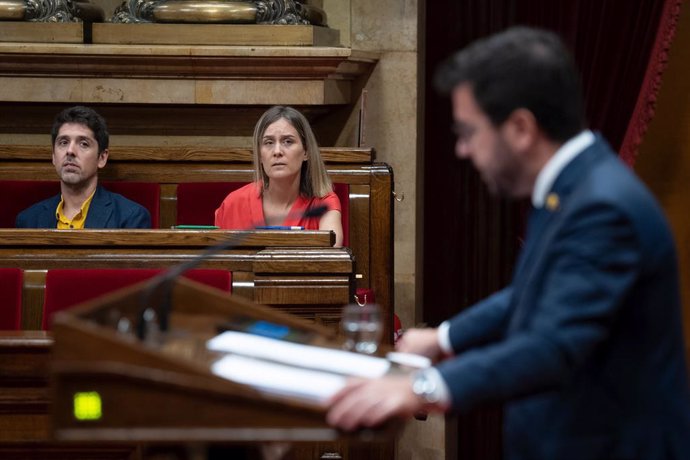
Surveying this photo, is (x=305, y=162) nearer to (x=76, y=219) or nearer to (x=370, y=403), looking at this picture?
(x=76, y=219)

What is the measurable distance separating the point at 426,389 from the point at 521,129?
0.42 m

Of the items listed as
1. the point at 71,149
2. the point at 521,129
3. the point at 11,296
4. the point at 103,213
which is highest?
the point at 521,129

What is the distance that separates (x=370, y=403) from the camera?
1814 millimetres

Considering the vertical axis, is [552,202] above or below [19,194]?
above

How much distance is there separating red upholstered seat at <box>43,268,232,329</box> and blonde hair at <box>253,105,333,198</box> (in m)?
1.37

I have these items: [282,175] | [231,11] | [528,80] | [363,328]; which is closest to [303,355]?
[363,328]

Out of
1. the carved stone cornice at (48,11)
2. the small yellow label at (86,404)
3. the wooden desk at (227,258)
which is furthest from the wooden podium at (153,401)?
the carved stone cornice at (48,11)

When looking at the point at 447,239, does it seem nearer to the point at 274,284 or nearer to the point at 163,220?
the point at 163,220

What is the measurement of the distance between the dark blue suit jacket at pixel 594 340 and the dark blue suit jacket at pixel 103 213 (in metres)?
2.99

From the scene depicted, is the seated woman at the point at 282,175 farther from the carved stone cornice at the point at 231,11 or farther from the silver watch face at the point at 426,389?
the silver watch face at the point at 426,389

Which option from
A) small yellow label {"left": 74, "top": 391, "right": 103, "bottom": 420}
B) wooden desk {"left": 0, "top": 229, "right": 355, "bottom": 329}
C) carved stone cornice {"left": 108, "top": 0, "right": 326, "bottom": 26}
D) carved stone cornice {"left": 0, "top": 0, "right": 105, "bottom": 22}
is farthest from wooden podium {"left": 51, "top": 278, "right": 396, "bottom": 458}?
carved stone cornice {"left": 0, "top": 0, "right": 105, "bottom": 22}

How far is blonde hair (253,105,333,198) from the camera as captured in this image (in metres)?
4.85

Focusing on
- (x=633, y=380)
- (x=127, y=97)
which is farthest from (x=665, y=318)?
(x=127, y=97)

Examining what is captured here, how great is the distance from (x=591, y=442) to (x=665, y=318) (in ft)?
0.70
